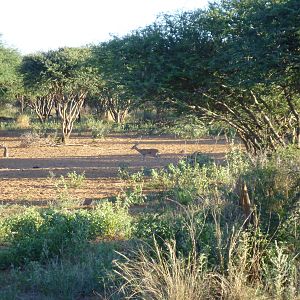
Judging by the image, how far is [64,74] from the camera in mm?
26891

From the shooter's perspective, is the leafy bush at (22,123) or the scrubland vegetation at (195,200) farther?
the leafy bush at (22,123)

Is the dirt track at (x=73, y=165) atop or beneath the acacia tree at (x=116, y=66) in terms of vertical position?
beneath

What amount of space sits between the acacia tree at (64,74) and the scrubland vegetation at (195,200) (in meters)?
12.8

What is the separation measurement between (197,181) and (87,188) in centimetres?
412

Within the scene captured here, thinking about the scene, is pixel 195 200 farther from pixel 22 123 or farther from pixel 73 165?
pixel 22 123

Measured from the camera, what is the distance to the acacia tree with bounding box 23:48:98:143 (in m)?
26.4

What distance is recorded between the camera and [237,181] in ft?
19.3

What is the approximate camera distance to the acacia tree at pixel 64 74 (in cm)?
2636

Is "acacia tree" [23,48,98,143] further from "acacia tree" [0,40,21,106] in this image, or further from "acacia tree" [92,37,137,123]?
"acacia tree" [92,37,137,123]

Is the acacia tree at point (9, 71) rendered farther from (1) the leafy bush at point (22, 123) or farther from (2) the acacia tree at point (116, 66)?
(2) the acacia tree at point (116, 66)

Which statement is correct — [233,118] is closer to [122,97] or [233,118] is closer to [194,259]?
[122,97]

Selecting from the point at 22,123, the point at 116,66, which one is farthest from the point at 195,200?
the point at 22,123

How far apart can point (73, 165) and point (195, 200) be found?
37.3 feet

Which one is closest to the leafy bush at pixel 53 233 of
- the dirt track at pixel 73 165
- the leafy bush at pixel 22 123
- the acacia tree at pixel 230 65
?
the acacia tree at pixel 230 65
